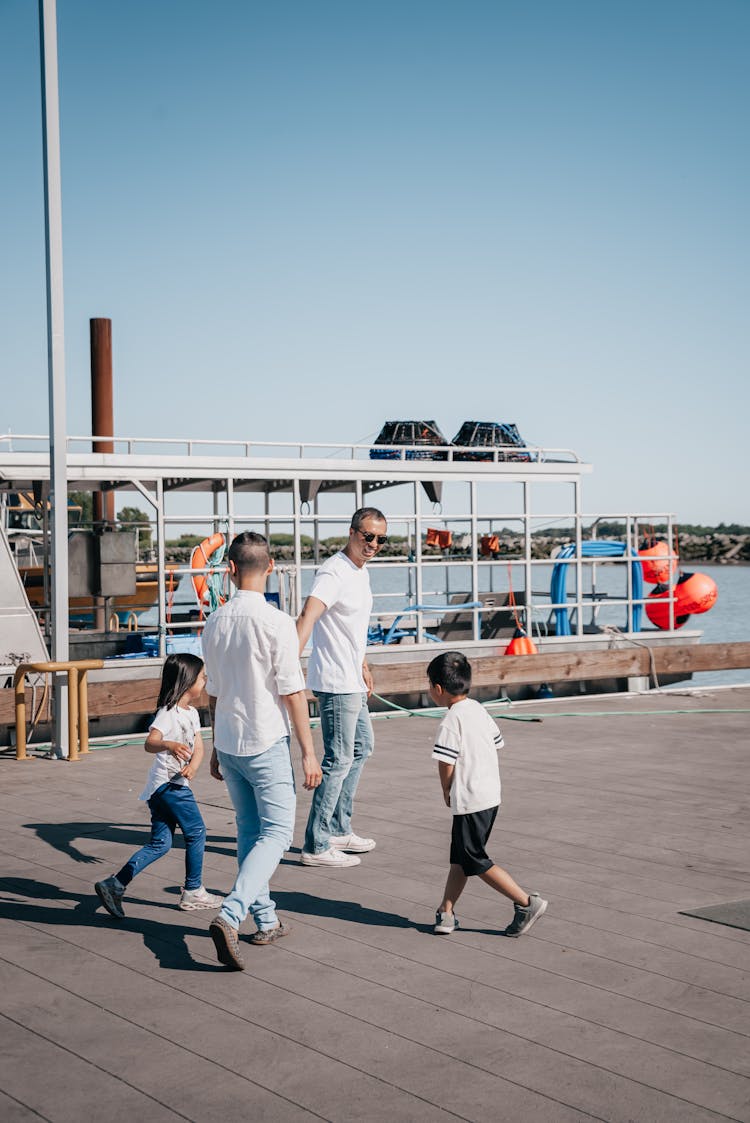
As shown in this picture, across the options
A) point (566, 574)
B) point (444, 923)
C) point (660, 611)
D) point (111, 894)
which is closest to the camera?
point (444, 923)

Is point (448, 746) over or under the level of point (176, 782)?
over

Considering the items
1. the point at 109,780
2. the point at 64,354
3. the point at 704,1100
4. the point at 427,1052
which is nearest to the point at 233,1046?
the point at 427,1052

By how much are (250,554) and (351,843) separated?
2.37 metres

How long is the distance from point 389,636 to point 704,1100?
12.8 m

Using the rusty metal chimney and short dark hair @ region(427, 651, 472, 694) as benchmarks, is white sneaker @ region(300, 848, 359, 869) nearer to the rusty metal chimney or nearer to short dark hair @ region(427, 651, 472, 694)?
short dark hair @ region(427, 651, 472, 694)

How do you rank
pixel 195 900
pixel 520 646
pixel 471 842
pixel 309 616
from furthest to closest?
pixel 520 646
pixel 309 616
pixel 195 900
pixel 471 842

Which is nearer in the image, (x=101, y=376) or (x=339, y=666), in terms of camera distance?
(x=339, y=666)

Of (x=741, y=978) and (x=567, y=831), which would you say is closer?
(x=741, y=978)

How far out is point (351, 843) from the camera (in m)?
6.64

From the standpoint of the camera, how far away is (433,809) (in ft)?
25.8

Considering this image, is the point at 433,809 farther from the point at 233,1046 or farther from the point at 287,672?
the point at 233,1046

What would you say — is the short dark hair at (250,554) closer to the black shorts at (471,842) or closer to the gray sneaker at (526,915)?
the black shorts at (471,842)

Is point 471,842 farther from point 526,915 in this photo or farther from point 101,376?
point 101,376

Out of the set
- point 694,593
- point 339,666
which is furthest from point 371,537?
point 694,593
